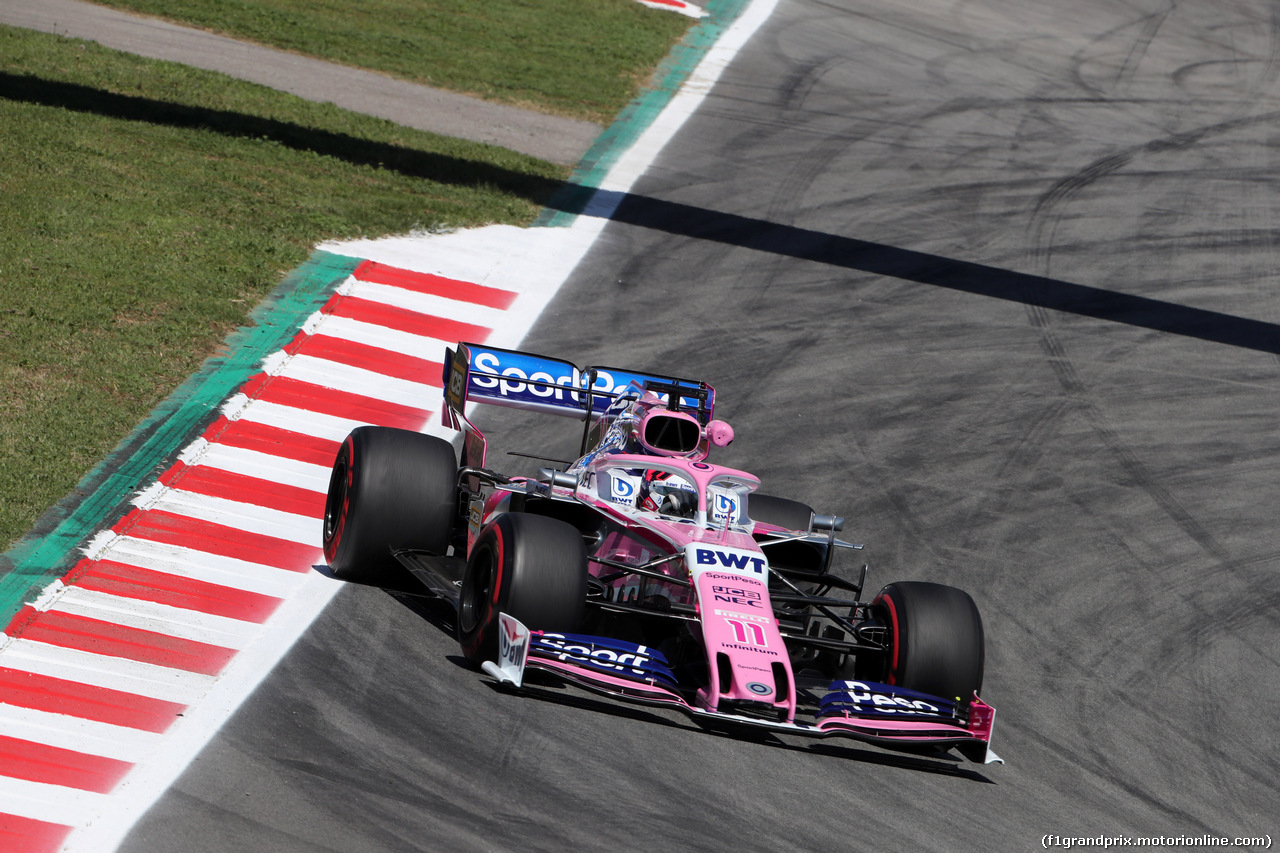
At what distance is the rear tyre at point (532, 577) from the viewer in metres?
8.76

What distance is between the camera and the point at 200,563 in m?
11.0

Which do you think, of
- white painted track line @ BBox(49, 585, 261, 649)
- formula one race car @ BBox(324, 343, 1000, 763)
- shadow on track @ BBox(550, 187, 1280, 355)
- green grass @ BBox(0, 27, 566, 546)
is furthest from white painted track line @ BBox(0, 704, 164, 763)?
shadow on track @ BBox(550, 187, 1280, 355)

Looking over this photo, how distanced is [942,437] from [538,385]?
5.02 meters

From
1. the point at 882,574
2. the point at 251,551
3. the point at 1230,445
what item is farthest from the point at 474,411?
the point at 1230,445

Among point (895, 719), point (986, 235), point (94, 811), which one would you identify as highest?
point (986, 235)

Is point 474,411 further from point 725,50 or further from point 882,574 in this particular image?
point 725,50

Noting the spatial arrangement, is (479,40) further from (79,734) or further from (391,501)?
(79,734)

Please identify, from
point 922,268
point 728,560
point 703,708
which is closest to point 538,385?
point 728,560

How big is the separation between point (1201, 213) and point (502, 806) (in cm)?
1709

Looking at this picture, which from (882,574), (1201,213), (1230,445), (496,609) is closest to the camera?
(496,609)

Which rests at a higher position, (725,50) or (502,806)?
(725,50)

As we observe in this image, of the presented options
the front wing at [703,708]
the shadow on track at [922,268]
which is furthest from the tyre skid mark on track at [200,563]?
the shadow on track at [922,268]

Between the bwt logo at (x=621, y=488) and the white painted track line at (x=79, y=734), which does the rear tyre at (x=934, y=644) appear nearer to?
the bwt logo at (x=621, y=488)

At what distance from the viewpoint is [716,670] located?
27.8 ft
